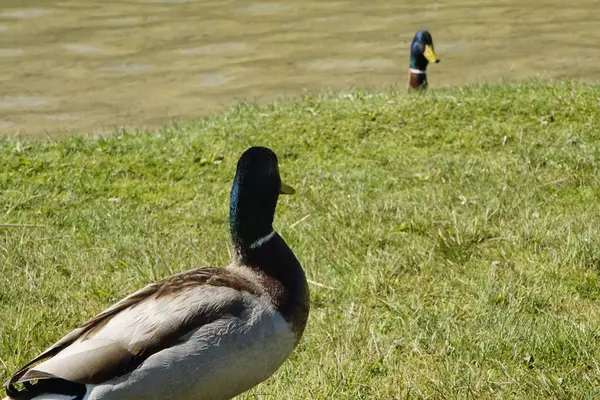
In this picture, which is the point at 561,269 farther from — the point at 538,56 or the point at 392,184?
the point at 538,56

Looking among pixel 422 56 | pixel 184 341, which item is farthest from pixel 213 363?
pixel 422 56

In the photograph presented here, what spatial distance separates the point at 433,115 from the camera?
30.7 ft

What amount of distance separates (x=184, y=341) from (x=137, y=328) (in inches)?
6.9

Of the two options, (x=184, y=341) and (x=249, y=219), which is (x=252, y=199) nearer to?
(x=249, y=219)

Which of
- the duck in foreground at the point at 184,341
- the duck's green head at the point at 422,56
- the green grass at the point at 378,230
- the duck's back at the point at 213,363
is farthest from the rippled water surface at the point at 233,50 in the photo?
the duck's back at the point at 213,363

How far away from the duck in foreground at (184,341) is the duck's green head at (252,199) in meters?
0.12

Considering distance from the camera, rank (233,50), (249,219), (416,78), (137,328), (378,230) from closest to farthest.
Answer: (137,328) < (249,219) < (378,230) < (416,78) < (233,50)

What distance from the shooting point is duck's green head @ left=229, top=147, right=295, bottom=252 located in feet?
13.1

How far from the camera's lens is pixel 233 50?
18.0 meters

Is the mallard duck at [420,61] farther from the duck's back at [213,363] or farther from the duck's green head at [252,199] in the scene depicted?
the duck's back at [213,363]

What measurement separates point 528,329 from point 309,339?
105 centimetres

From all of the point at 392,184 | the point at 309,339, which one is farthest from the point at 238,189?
the point at 392,184

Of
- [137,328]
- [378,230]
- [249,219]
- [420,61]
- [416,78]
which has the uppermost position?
[249,219]

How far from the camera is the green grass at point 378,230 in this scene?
14.9 feet
